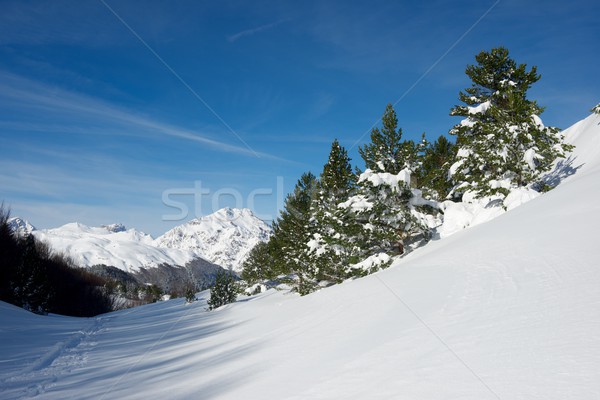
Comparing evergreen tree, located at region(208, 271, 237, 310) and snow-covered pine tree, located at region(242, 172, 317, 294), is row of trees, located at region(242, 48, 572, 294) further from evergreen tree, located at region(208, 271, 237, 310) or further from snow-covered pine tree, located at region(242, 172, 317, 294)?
evergreen tree, located at region(208, 271, 237, 310)

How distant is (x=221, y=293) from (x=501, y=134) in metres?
32.9

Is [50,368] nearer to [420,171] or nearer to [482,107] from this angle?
[420,171]

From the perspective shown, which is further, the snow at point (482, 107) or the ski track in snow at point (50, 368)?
the snow at point (482, 107)

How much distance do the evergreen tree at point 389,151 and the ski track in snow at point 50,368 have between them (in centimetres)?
1671

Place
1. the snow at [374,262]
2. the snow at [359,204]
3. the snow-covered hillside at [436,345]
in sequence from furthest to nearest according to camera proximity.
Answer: the snow at [359,204] → the snow at [374,262] → the snow-covered hillside at [436,345]

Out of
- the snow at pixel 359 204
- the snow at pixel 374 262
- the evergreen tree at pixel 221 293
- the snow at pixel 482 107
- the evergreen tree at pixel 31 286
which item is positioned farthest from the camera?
the evergreen tree at pixel 221 293

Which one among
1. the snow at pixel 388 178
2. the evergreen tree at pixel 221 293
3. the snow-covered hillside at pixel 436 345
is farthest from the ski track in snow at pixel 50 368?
the evergreen tree at pixel 221 293

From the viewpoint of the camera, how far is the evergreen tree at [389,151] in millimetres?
19828

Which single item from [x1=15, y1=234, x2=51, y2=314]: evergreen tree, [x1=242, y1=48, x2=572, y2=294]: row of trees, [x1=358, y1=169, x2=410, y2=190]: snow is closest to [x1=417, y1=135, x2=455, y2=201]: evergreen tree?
[x1=242, y1=48, x2=572, y2=294]: row of trees

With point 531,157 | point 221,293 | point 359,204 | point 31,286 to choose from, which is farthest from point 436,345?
point 31,286

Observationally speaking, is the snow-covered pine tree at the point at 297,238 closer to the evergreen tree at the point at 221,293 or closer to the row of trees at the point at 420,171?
the row of trees at the point at 420,171

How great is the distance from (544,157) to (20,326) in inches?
1120

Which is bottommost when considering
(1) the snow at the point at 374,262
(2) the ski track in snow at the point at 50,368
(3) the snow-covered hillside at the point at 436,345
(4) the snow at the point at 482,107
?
(2) the ski track in snow at the point at 50,368

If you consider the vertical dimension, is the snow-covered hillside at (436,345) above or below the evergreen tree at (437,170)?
below
